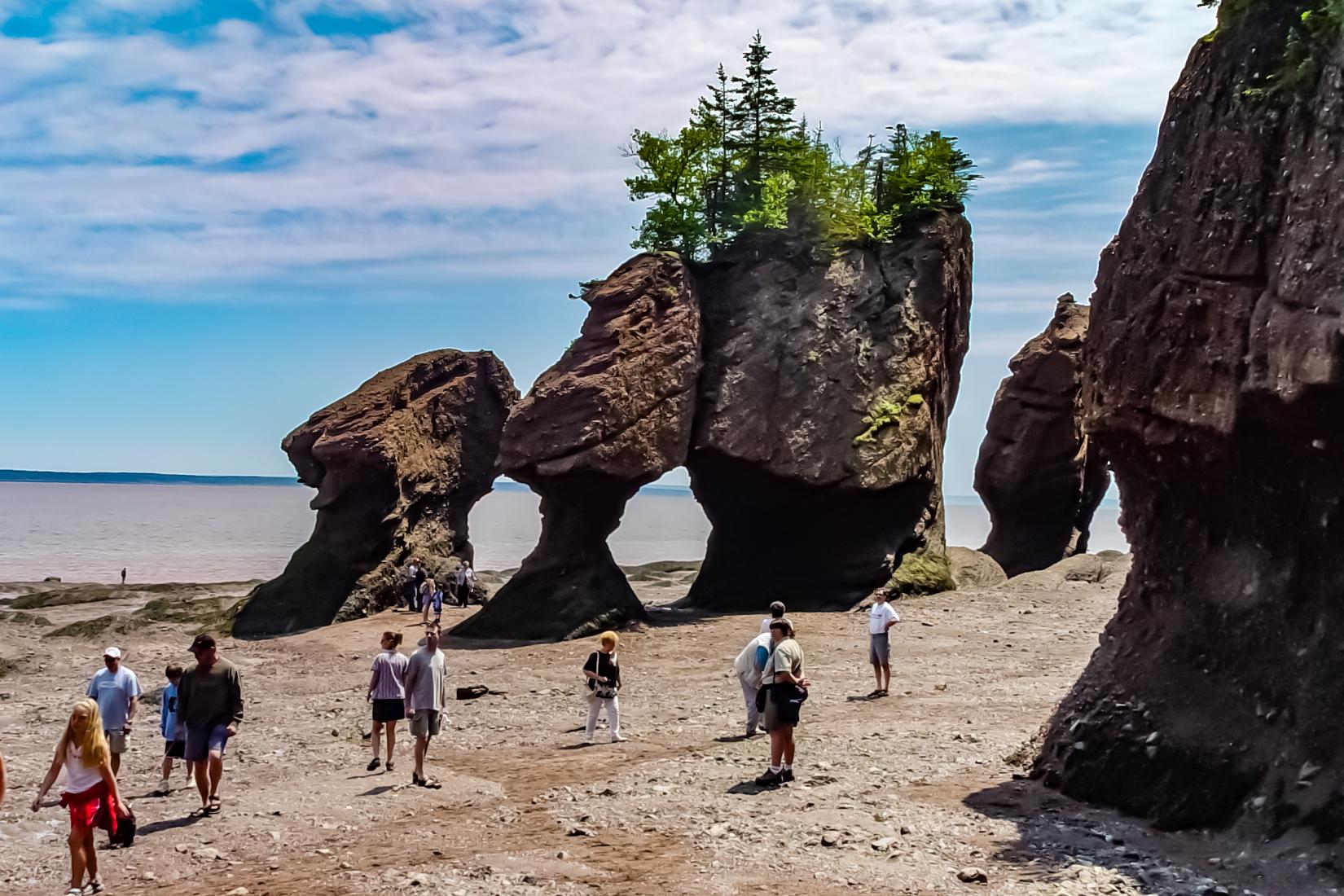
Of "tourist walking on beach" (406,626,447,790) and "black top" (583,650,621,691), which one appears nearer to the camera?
"tourist walking on beach" (406,626,447,790)

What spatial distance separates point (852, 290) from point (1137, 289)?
20.0 m

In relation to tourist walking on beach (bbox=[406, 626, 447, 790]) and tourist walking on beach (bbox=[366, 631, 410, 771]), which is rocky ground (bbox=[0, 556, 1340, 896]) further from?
tourist walking on beach (bbox=[366, 631, 410, 771])

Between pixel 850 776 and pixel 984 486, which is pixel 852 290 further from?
pixel 850 776

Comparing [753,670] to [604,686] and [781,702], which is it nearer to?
[604,686]

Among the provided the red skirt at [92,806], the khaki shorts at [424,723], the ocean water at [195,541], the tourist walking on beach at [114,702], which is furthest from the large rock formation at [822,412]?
the ocean water at [195,541]

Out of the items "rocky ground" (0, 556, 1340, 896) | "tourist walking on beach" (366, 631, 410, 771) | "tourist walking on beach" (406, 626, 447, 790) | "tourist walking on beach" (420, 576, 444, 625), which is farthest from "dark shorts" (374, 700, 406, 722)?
"tourist walking on beach" (420, 576, 444, 625)

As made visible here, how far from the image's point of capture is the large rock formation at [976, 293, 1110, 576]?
40688mm

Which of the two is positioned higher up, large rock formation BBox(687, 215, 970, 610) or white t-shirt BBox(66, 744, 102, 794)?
large rock formation BBox(687, 215, 970, 610)

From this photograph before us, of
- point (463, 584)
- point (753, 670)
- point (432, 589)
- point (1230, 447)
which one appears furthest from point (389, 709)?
point (463, 584)

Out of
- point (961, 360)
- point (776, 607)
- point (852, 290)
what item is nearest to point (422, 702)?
point (776, 607)

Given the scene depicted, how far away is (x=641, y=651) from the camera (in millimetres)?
25891

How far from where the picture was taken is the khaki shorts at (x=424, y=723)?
15.0 metres

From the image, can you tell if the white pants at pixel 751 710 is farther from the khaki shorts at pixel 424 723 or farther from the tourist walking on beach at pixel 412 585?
the tourist walking on beach at pixel 412 585

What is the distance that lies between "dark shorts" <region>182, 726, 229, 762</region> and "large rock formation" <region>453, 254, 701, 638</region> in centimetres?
1438
